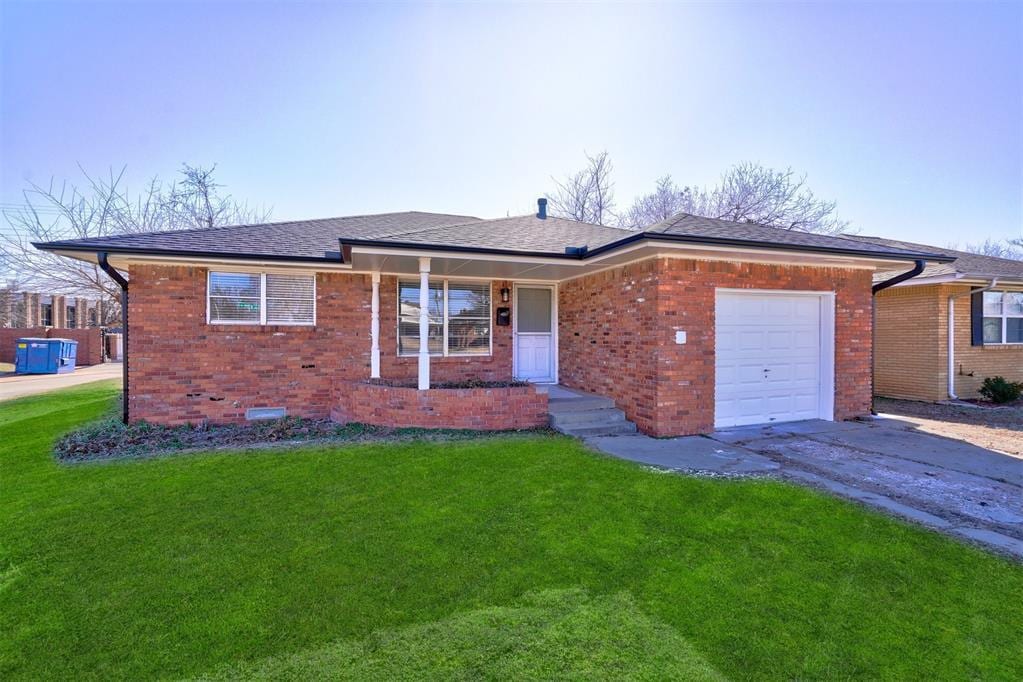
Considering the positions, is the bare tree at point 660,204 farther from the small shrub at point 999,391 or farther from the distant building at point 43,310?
the distant building at point 43,310

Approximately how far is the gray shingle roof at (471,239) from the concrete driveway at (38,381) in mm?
8721

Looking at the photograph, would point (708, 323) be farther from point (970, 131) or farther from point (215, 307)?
point (970, 131)

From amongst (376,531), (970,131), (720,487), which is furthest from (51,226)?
(970,131)

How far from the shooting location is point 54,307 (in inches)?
1070

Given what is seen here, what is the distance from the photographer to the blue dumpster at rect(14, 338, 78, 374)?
19.0 meters

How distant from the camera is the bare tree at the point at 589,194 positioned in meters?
25.6

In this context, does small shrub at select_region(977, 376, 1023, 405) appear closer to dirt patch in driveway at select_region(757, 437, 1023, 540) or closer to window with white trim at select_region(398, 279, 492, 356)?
dirt patch in driveway at select_region(757, 437, 1023, 540)

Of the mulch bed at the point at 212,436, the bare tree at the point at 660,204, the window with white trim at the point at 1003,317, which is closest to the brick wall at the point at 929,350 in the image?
the window with white trim at the point at 1003,317

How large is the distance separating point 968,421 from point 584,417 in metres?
7.10

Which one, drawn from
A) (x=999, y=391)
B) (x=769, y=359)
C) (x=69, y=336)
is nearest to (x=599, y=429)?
(x=769, y=359)

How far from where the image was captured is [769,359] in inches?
320

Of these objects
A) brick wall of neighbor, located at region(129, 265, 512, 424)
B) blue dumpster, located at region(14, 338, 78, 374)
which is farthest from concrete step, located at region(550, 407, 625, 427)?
blue dumpster, located at region(14, 338, 78, 374)

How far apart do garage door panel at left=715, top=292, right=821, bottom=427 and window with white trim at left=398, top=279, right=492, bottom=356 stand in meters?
4.73

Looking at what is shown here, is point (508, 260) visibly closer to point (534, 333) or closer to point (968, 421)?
point (534, 333)
